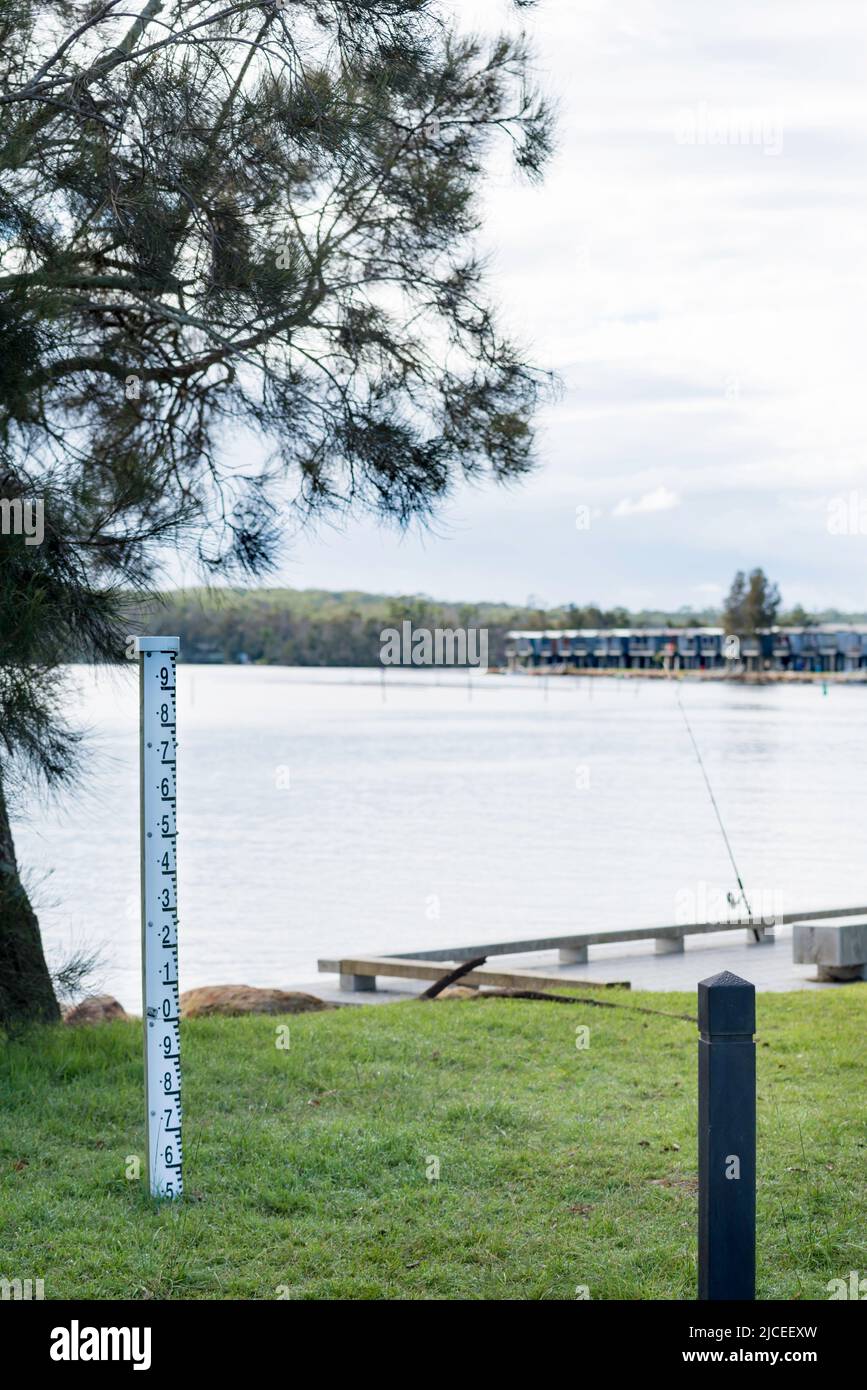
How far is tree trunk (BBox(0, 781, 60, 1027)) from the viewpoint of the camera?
7699 millimetres

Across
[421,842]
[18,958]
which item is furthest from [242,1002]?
[421,842]

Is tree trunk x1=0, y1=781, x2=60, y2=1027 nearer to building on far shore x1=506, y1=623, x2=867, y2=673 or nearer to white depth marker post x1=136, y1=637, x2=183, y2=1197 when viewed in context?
white depth marker post x1=136, y1=637, x2=183, y2=1197

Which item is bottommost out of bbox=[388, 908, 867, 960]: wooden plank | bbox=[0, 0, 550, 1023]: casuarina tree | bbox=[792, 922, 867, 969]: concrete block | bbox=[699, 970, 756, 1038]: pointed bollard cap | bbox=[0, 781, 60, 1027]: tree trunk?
bbox=[388, 908, 867, 960]: wooden plank

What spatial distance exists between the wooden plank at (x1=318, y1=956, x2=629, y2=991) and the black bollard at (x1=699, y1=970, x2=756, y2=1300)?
6.42 metres

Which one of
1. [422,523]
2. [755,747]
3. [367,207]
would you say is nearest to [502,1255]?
[422,523]

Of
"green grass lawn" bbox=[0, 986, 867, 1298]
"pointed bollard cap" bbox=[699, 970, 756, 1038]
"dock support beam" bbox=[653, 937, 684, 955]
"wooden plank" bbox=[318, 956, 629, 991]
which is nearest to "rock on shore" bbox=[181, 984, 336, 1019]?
"wooden plank" bbox=[318, 956, 629, 991]

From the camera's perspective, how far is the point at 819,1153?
6.00 meters

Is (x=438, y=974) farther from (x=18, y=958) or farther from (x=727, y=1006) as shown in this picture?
(x=727, y=1006)

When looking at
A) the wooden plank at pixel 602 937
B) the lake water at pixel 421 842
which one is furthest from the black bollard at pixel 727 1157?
the wooden plank at pixel 602 937

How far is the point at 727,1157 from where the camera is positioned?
395 cm

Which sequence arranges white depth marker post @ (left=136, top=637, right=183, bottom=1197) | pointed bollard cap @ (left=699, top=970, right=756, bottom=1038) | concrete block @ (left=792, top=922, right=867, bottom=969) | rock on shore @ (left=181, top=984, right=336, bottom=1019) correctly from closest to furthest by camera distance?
pointed bollard cap @ (left=699, top=970, right=756, bottom=1038) < white depth marker post @ (left=136, top=637, right=183, bottom=1197) < rock on shore @ (left=181, top=984, right=336, bottom=1019) < concrete block @ (left=792, top=922, right=867, bottom=969)

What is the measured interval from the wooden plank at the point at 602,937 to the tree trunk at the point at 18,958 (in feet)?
14.0

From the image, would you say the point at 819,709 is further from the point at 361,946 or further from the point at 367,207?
the point at 367,207

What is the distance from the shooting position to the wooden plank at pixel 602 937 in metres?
11.9
